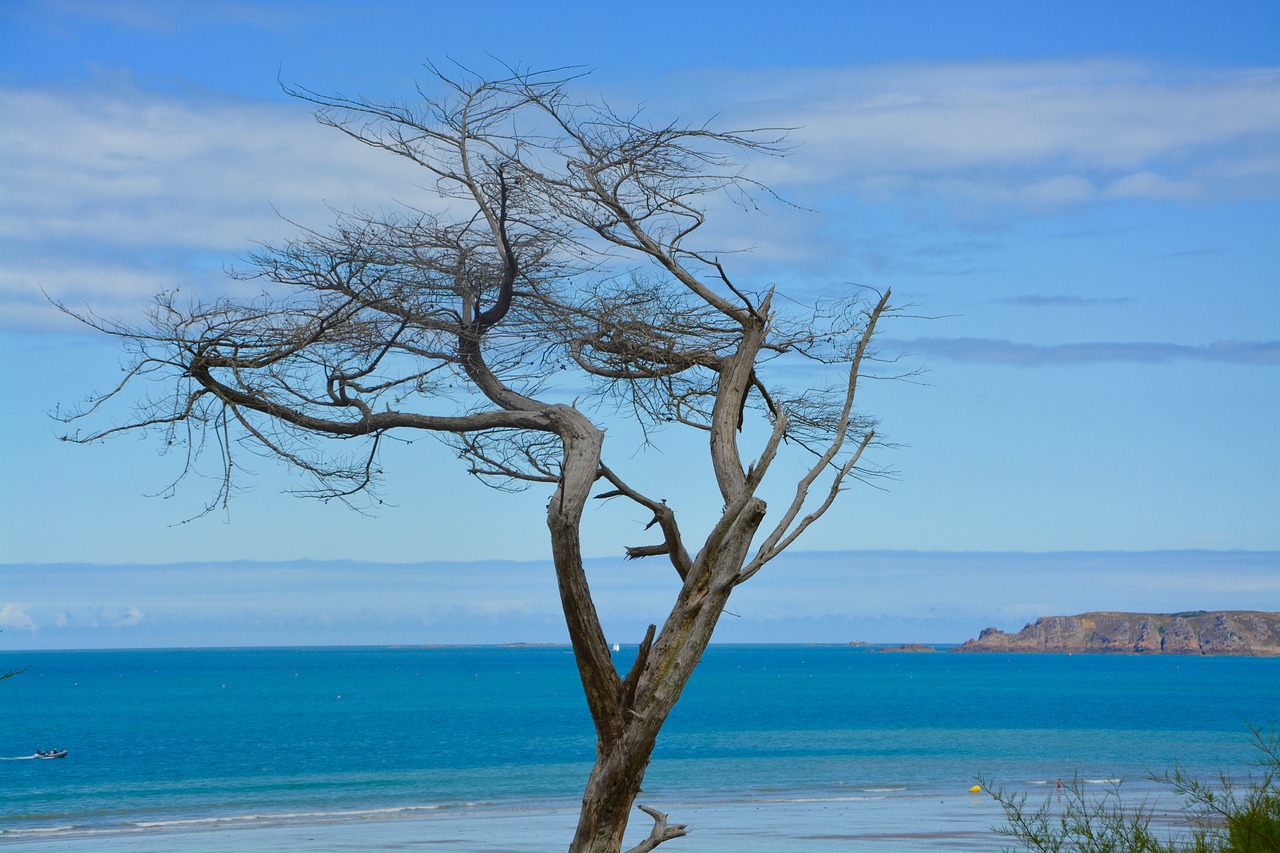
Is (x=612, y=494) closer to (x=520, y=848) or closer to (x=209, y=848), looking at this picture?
(x=520, y=848)

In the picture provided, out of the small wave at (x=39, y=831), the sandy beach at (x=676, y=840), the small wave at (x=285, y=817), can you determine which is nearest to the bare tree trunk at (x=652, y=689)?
the sandy beach at (x=676, y=840)

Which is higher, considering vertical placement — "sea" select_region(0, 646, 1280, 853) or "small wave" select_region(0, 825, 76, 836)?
"sea" select_region(0, 646, 1280, 853)

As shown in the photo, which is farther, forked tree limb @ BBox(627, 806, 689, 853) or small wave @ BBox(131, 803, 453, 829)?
small wave @ BBox(131, 803, 453, 829)

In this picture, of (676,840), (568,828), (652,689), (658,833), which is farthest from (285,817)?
(652,689)

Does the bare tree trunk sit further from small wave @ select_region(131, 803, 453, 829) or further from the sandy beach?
small wave @ select_region(131, 803, 453, 829)

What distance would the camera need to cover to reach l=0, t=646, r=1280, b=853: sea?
22.6 meters

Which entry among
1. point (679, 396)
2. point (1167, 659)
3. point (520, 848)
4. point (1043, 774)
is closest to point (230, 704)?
point (1043, 774)

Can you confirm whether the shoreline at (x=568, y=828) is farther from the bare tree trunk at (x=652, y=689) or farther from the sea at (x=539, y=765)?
the bare tree trunk at (x=652, y=689)

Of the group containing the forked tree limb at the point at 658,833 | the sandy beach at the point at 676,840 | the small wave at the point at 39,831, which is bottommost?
the forked tree limb at the point at 658,833

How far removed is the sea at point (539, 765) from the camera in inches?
891

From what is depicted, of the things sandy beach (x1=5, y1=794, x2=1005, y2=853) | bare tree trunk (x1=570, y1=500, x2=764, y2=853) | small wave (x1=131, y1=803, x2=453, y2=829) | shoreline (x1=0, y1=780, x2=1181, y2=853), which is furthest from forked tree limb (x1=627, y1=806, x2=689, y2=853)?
small wave (x1=131, y1=803, x2=453, y2=829)

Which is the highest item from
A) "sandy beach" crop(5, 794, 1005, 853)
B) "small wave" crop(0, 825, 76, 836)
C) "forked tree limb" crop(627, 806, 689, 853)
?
"sandy beach" crop(5, 794, 1005, 853)

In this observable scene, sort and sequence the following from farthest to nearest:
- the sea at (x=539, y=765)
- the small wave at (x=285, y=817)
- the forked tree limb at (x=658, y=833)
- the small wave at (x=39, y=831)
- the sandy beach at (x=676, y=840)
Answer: the small wave at (x=285, y=817) → the small wave at (x=39, y=831) → the sea at (x=539, y=765) → the sandy beach at (x=676, y=840) → the forked tree limb at (x=658, y=833)

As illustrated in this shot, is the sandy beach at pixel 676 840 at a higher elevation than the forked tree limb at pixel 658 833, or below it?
higher
